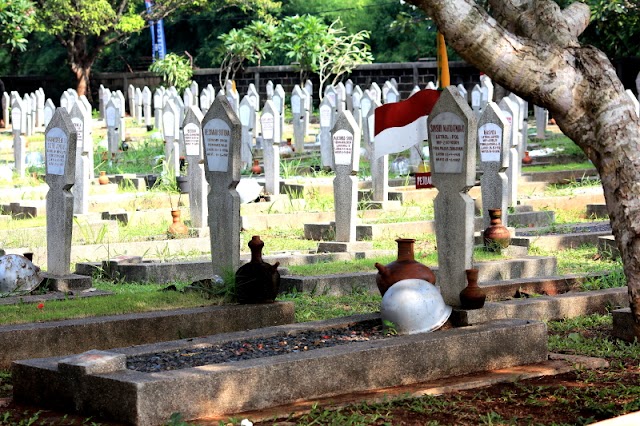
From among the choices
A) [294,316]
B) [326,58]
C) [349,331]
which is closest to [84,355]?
[349,331]

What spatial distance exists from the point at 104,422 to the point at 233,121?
4.05m

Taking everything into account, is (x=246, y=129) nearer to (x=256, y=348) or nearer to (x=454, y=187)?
(x=454, y=187)

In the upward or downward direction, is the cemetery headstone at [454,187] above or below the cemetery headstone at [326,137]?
below

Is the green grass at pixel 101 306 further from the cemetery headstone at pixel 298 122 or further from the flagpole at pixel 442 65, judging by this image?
the cemetery headstone at pixel 298 122

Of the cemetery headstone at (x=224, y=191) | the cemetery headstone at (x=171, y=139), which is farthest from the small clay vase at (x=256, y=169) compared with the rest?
the cemetery headstone at (x=224, y=191)

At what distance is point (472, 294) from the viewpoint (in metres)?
8.26

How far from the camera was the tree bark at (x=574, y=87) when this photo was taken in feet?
25.2

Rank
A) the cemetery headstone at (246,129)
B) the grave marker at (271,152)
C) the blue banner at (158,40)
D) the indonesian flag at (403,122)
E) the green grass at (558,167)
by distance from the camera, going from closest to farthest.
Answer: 1. the indonesian flag at (403,122)
2. the grave marker at (271,152)
3. the green grass at (558,167)
4. the cemetery headstone at (246,129)
5. the blue banner at (158,40)

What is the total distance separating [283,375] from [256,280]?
2.30 m

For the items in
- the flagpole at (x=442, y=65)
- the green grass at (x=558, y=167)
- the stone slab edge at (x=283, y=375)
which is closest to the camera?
the stone slab edge at (x=283, y=375)

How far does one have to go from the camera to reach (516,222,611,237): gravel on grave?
14445 mm

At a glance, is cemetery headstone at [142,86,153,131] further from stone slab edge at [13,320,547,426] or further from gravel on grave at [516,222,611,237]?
stone slab edge at [13,320,547,426]

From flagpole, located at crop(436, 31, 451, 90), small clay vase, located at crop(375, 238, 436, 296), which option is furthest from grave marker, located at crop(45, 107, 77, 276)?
flagpole, located at crop(436, 31, 451, 90)

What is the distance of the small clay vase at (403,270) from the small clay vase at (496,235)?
382 centimetres
